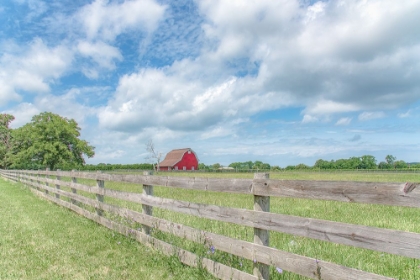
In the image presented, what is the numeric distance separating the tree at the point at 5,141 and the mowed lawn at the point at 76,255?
53102mm

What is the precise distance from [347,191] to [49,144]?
157ft

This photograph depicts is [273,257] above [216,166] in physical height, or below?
below

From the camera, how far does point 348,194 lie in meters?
2.81

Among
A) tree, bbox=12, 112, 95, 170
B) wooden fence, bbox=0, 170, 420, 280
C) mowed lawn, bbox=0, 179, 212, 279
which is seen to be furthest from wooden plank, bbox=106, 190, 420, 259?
tree, bbox=12, 112, 95, 170

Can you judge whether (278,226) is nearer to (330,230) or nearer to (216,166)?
(330,230)

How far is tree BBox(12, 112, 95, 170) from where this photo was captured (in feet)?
146

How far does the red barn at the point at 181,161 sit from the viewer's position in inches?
2955

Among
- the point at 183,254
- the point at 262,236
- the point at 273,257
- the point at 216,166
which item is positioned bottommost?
the point at 183,254

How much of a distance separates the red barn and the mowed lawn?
67.0 metres

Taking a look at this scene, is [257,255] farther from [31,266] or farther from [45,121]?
[45,121]

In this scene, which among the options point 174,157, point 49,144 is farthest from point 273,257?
point 174,157

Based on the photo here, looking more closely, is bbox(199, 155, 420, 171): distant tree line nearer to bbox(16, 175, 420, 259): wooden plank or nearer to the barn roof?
the barn roof

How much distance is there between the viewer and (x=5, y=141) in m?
56.4

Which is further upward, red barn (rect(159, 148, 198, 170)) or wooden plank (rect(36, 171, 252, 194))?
red barn (rect(159, 148, 198, 170))
